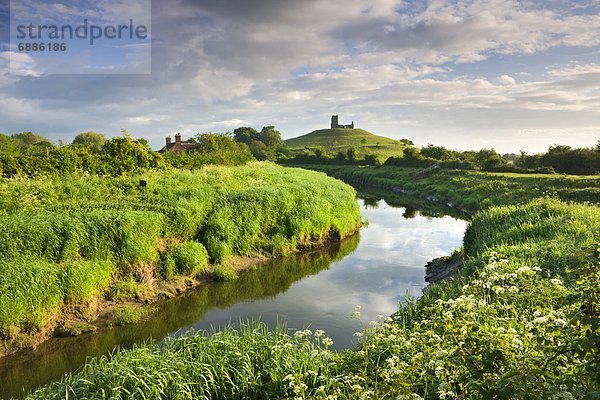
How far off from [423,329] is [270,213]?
13.6 m

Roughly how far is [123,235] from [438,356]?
1197cm

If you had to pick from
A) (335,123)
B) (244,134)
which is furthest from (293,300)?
(335,123)

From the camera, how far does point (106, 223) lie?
1377 centimetres

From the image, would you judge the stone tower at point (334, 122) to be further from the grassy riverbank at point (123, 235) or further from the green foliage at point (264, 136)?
the grassy riverbank at point (123, 235)

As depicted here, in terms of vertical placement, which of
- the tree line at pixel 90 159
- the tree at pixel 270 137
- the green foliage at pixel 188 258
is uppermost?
the tree at pixel 270 137

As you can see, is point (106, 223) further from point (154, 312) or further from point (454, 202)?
point (454, 202)

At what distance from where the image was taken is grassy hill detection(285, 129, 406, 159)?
128 metres

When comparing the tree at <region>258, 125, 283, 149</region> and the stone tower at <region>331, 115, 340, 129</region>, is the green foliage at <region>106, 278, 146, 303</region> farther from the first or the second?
the stone tower at <region>331, 115, 340, 129</region>

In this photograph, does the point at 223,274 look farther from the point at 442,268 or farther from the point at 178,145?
the point at 178,145

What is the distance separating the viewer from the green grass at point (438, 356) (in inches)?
158

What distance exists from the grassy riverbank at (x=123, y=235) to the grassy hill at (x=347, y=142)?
97.4m

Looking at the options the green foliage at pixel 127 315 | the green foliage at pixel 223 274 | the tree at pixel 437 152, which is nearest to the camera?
the green foliage at pixel 127 315

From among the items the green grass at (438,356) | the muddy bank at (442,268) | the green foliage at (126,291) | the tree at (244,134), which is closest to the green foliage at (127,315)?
the green foliage at (126,291)

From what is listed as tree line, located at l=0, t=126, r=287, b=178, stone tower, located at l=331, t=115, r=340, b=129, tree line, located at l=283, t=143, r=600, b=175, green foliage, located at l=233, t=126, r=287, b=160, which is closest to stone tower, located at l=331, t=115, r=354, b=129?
stone tower, located at l=331, t=115, r=340, b=129
